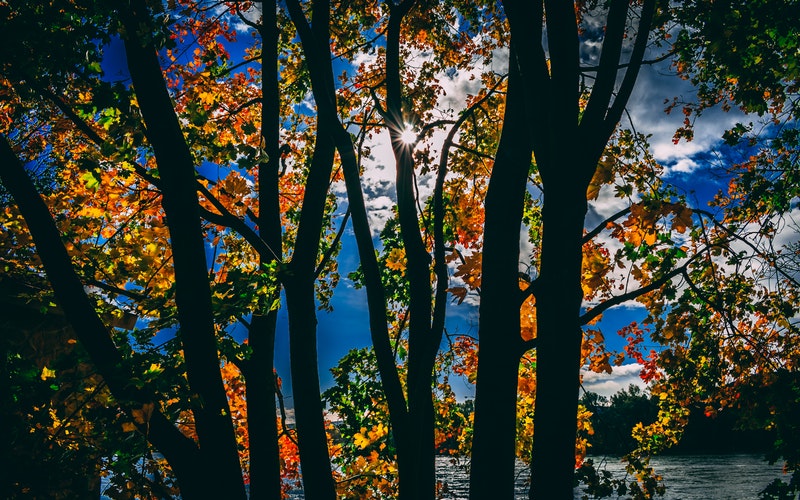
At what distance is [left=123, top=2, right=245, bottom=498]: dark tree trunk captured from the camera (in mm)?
3215

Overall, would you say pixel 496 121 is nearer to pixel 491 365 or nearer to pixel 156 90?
pixel 491 365

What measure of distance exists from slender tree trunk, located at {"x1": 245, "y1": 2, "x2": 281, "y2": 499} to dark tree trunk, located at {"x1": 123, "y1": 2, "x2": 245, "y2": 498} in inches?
41.5

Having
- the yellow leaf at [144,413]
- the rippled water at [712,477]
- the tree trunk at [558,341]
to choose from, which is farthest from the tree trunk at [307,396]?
the rippled water at [712,477]

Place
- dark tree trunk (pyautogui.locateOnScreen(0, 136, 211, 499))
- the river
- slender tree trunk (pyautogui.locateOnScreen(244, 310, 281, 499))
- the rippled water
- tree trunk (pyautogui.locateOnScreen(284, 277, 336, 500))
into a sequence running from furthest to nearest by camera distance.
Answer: the rippled water
the river
slender tree trunk (pyautogui.locateOnScreen(244, 310, 281, 499))
tree trunk (pyautogui.locateOnScreen(284, 277, 336, 500))
dark tree trunk (pyautogui.locateOnScreen(0, 136, 211, 499))

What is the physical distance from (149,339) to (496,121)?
6.14 metres

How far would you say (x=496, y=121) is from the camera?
7668mm

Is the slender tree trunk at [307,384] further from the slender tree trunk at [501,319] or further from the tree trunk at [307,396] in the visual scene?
the slender tree trunk at [501,319]

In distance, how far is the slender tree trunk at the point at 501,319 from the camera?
3561 millimetres

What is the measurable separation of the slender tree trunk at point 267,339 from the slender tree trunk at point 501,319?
2.05 meters

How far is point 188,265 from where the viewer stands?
→ 3.27 metres

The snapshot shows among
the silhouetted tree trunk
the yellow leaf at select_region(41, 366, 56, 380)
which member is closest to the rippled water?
the silhouetted tree trunk

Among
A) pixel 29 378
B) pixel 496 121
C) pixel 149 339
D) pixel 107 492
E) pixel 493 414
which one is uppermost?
pixel 496 121

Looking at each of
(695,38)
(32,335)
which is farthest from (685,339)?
(32,335)

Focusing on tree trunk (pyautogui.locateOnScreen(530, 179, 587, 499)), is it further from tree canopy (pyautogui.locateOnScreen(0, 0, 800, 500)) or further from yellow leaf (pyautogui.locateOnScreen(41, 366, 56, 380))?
yellow leaf (pyautogui.locateOnScreen(41, 366, 56, 380))
